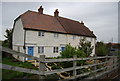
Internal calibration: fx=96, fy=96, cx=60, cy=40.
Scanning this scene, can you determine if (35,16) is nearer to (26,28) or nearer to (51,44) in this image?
(26,28)

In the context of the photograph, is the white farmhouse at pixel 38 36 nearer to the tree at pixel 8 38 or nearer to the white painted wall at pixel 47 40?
the white painted wall at pixel 47 40

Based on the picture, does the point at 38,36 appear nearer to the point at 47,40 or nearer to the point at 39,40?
the point at 39,40

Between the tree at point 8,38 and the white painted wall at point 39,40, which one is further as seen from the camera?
the tree at point 8,38

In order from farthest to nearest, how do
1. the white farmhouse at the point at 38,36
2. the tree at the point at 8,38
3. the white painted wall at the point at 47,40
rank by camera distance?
the tree at the point at 8,38
the white painted wall at the point at 47,40
the white farmhouse at the point at 38,36

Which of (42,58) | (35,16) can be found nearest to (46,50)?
Result: (35,16)

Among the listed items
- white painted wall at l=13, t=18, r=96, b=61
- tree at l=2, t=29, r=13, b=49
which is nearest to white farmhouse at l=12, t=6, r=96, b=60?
white painted wall at l=13, t=18, r=96, b=61

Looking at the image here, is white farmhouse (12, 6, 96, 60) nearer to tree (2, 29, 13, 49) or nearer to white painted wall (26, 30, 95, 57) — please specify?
white painted wall (26, 30, 95, 57)

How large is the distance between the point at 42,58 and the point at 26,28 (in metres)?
12.3

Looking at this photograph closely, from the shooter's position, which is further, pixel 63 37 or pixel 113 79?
pixel 63 37

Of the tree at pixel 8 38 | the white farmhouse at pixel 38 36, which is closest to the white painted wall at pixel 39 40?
the white farmhouse at pixel 38 36

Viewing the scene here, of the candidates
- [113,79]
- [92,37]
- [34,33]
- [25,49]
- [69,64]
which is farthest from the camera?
[92,37]

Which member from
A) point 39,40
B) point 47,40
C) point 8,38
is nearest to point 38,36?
point 39,40

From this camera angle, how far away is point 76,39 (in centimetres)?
2156

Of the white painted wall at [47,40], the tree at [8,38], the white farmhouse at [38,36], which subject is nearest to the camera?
the white farmhouse at [38,36]
